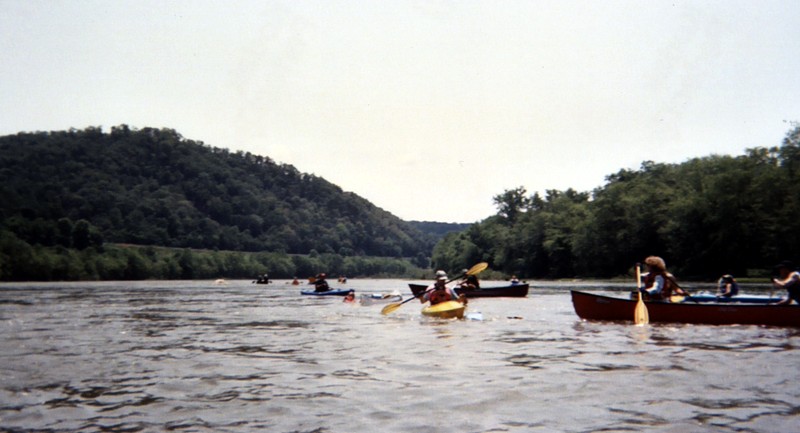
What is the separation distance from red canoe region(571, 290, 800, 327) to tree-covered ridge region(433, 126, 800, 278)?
5163 centimetres

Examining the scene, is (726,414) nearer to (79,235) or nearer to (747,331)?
(747,331)

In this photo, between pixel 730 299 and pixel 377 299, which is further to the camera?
pixel 377 299

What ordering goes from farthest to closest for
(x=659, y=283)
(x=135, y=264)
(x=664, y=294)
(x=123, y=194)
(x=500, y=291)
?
(x=123, y=194) < (x=135, y=264) < (x=500, y=291) < (x=664, y=294) < (x=659, y=283)

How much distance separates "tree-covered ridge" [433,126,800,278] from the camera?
2921 inches

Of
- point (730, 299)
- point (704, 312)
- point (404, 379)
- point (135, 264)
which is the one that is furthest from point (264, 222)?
point (404, 379)

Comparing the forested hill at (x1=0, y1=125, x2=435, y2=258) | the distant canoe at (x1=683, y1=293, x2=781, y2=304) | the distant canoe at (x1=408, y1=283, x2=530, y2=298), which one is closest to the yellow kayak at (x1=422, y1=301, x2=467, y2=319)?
the distant canoe at (x1=683, y1=293, x2=781, y2=304)

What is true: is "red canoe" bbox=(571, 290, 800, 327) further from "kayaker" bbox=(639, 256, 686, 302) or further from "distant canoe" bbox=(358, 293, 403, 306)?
"distant canoe" bbox=(358, 293, 403, 306)

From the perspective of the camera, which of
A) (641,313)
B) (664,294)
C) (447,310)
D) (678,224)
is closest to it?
(641,313)

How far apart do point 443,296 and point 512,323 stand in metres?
3.62

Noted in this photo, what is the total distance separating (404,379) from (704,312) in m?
14.0

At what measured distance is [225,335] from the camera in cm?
2133

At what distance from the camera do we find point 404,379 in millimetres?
12383

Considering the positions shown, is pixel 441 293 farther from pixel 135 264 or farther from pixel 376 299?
pixel 135 264

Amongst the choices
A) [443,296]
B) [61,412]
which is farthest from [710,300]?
[61,412]
